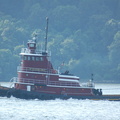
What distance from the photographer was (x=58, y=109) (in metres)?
84.2

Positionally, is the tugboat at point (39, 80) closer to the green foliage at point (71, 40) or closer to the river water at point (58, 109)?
the river water at point (58, 109)

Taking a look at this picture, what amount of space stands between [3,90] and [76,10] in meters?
107

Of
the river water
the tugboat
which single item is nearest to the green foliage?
the tugboat

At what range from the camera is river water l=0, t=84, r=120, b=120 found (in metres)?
77.6

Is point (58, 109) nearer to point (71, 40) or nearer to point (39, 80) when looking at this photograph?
point (39, 80)

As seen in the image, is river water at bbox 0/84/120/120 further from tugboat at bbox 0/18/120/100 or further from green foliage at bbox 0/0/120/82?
green foliage at bbox 0/0/120/82

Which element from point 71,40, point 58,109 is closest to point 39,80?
point 58,109

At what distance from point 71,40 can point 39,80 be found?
8082 centimetres

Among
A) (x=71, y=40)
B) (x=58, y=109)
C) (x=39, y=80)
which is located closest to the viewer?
(x=58, y=109)

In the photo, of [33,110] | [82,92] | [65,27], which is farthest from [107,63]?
[33,110]

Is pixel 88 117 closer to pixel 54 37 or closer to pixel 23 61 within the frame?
pixel 23 61

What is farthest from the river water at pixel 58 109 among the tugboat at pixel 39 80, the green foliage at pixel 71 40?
the green foliage at pixel 71 40

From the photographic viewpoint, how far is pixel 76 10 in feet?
653

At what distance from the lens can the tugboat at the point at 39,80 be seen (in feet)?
→ 306
